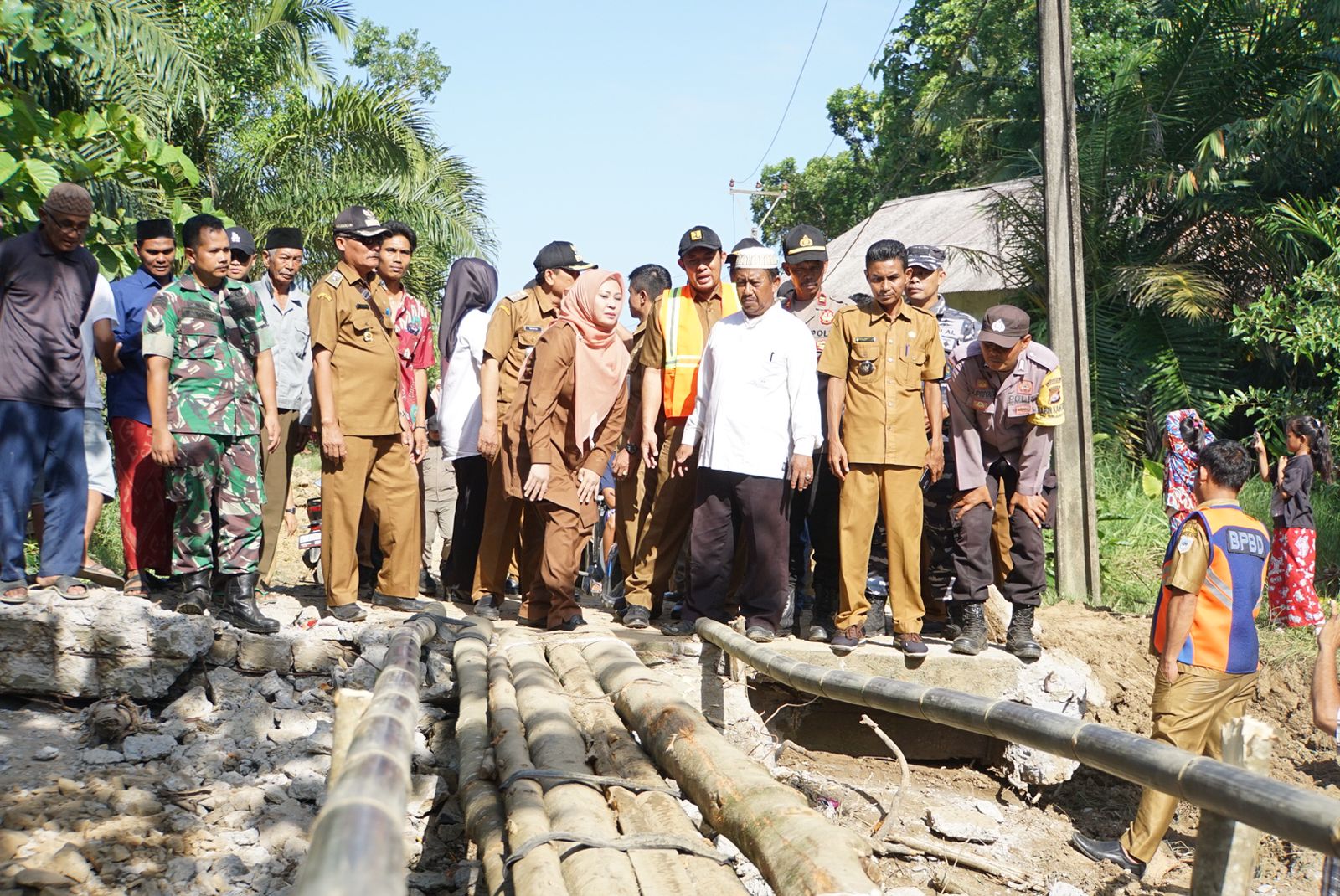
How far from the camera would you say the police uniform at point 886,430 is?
5.79m

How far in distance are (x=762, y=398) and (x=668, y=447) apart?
78 centimetres

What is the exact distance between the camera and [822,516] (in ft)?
20.9

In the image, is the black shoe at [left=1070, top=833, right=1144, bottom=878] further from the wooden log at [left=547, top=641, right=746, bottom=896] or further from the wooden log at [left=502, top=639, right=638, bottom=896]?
the wooden log at [left=502, top=639, right=638, bottom=896]

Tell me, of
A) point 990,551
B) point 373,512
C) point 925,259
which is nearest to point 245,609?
point 373,512

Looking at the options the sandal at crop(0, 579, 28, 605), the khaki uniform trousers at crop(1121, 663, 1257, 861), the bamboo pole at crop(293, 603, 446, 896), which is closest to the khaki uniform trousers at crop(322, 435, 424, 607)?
the sandal at crop(0, 579, 28, 605)

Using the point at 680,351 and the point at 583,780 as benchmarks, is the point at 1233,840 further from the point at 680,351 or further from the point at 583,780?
the point at 680,351

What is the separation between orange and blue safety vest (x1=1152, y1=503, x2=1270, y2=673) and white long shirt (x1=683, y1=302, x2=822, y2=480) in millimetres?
1750

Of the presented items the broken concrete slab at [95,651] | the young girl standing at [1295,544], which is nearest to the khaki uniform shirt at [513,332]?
the broken concrete slab at [95,651]

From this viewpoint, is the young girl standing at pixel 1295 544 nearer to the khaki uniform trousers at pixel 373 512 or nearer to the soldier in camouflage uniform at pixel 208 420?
the khaki uniform trousers at pixel 373 512

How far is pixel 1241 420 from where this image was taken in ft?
42.2

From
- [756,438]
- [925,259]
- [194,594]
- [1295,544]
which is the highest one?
[925,259]

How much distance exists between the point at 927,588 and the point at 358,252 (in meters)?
3.43

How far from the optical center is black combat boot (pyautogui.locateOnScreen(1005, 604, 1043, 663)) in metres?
6.17

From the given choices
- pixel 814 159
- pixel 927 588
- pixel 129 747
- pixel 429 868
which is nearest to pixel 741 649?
pixel 429 868
